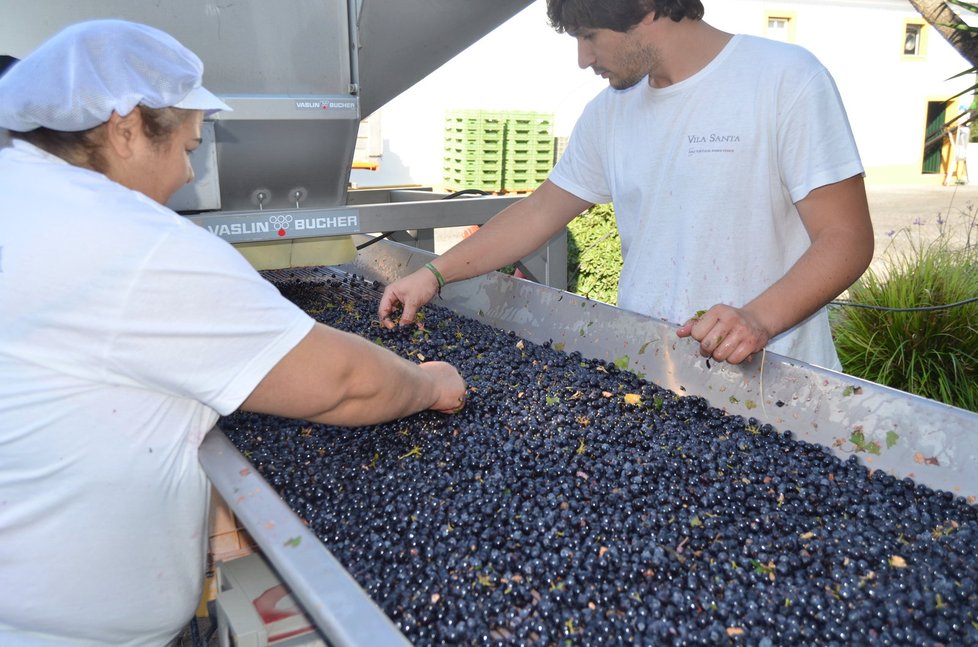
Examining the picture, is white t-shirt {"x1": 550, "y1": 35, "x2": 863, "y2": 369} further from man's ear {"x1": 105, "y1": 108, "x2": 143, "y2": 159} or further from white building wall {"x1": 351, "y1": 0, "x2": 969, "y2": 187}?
white building wall {"x1": 351, "y1": 0, "x2": 969, "y2": 187}

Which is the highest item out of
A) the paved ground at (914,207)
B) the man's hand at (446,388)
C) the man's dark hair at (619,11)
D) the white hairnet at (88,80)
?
the man's dark hair at (619,11)

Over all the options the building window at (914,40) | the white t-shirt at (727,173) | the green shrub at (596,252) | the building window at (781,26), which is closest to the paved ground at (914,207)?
the building window at (914,40)

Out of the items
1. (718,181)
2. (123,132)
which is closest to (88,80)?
(123,132)

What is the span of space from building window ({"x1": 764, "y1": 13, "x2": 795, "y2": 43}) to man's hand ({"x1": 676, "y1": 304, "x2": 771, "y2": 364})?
19.8m

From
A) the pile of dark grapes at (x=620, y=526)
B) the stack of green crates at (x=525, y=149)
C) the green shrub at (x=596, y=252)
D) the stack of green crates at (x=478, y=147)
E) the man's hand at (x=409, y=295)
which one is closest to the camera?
the pile of dark grapes at (x=620, y=526)

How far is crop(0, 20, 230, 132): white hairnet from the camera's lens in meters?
1.25

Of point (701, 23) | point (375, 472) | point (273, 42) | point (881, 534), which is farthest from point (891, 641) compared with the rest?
point (273, 42)

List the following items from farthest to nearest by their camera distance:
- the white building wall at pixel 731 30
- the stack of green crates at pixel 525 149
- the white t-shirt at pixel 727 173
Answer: the white building wall at pixel 731 30, the stack of green crates at pixel 525 149, the white t-shirt at pixel 727 173

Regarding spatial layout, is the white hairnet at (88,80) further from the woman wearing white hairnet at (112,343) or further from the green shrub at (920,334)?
the green shrub at (920,334)

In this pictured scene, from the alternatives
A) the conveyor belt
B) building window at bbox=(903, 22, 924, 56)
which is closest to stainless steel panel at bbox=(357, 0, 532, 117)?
the conveyor belt

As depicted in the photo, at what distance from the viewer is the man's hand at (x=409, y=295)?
2.63 m

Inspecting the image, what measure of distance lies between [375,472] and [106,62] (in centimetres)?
92

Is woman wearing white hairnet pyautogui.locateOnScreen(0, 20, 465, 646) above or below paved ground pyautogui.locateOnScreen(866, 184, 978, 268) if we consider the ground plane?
above

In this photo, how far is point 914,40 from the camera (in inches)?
851
